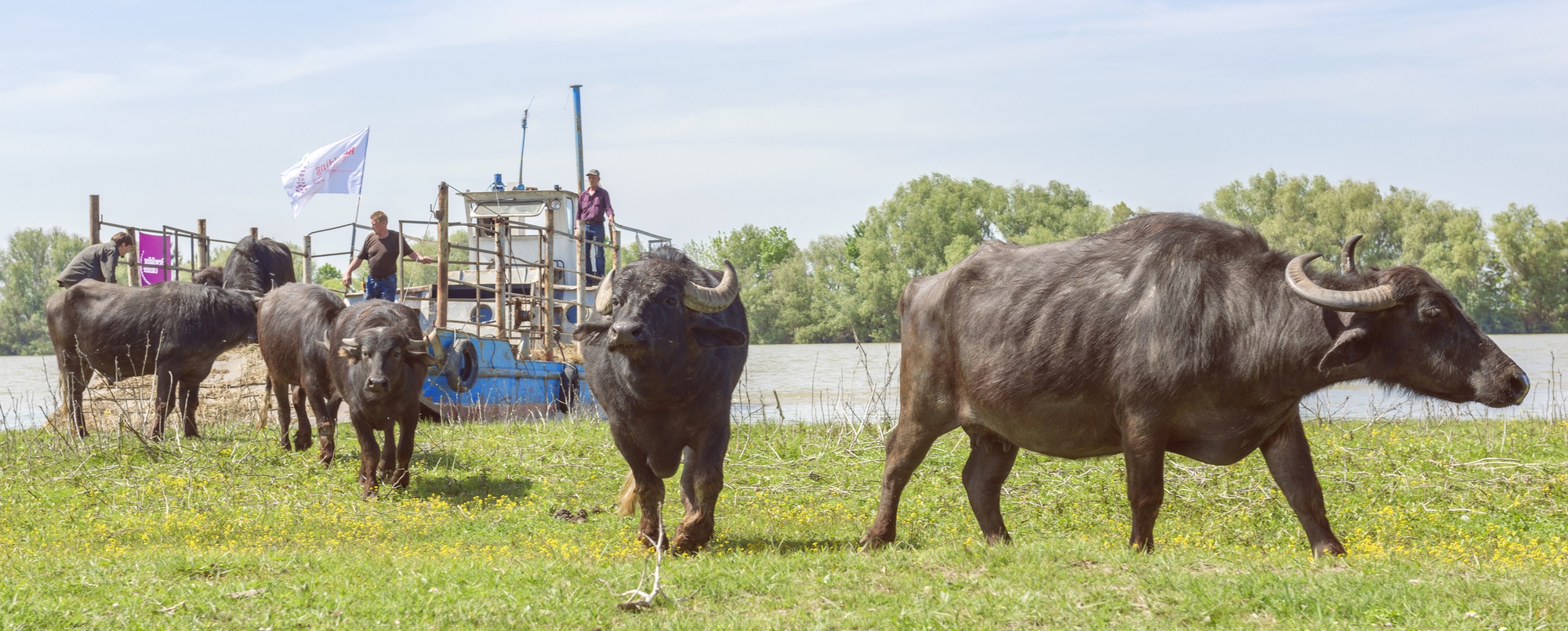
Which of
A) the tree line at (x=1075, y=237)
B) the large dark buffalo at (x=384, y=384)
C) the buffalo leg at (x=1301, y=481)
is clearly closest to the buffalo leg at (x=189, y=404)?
the large dark buffalo at (x=384, y=384)

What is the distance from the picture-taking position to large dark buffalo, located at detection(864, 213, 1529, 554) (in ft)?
20.2

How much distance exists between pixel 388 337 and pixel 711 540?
424 cm

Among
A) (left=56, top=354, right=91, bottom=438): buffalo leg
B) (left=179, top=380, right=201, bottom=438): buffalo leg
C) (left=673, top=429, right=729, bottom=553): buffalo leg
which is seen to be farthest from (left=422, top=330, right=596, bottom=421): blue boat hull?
(left=673, top=429, right=729, bottom=553): buffalo leg

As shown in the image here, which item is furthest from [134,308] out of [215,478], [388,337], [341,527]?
[341,527]

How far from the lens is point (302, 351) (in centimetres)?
1240

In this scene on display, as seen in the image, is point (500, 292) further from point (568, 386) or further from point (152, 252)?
point (152, 252)

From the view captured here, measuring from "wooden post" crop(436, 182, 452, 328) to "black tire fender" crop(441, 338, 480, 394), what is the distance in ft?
1.73

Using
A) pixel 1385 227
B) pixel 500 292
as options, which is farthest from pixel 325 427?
pixel 1385 227

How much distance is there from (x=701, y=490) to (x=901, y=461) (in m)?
1.27

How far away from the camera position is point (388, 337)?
10727 millimetres

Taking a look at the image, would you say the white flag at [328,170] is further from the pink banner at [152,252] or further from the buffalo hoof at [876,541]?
the buffalo hoof at [876,541]

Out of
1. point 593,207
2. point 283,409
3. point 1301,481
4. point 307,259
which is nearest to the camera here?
point 1301,481

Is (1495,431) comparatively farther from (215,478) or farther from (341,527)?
(215,478)

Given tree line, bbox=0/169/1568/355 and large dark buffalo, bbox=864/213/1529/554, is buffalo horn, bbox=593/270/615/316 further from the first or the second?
tree line, bbox=0/169/1568/355
